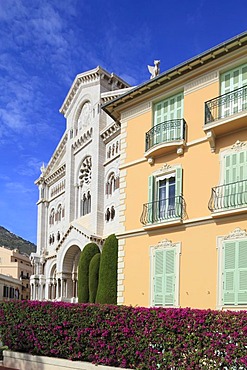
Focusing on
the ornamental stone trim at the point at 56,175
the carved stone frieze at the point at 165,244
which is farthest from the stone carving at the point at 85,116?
the carved stone frieze at the point at 165,244

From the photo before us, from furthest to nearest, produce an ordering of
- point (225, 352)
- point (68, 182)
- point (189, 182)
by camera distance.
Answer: point (68, 182) → point (189, 182) → point (225, 352)

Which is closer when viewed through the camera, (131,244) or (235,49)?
(235,49)

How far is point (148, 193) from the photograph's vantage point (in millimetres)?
18719

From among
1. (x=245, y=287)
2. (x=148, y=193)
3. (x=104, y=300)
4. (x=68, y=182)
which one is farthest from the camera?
(x=68, y=182)

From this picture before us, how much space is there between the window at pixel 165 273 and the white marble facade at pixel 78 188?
64.5 feet

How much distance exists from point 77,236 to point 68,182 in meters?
8.38

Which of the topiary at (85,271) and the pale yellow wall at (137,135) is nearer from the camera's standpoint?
the pale yellow wall at (137,135)

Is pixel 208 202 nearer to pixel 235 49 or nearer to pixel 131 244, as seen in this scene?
pixel 131 244

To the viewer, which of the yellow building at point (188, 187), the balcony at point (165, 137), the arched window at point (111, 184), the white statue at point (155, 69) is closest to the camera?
the yellow building at point (188, 187)

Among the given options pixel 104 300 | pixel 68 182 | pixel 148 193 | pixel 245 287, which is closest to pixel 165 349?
pixel 245 287

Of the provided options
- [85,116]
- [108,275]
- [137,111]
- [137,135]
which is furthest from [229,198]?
[85,116]

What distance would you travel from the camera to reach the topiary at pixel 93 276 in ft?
109

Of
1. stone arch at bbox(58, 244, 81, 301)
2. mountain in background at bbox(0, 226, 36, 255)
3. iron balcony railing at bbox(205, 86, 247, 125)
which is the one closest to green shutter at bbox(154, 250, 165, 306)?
iron balcony railing at bbox(205, 86, 247, 125)

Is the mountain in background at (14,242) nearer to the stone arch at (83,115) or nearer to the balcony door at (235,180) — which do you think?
the stone arch at (83,115)
